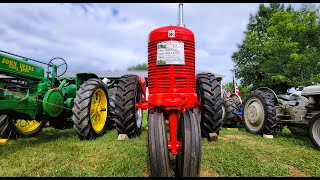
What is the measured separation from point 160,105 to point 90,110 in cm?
261

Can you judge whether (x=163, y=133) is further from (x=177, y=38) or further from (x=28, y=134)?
(x=28, y=134)

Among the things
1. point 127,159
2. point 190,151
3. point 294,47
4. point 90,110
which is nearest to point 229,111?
point 90,110

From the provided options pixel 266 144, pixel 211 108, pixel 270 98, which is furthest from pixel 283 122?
pixel 211 108

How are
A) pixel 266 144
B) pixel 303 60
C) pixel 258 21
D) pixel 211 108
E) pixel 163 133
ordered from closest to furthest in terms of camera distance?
1. pixel 163 133
2. pixel 211 108
3. pixel 266 144
4. pixel 303 60
5. pixel 258 21

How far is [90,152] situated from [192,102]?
6.62 ft

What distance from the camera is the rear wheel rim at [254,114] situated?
23.0ft

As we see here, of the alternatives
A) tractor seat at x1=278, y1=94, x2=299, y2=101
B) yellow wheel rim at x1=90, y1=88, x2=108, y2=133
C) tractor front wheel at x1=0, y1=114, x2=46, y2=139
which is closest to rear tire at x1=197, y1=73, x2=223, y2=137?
yellow wheel rim at x1=90, y1=88, x2=108, y2=133

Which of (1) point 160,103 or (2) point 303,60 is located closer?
(1) point 160,103

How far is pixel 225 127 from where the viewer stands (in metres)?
9.15

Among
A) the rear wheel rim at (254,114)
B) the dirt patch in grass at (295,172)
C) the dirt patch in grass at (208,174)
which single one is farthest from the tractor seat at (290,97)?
the dirt patch in grass at (208,174)

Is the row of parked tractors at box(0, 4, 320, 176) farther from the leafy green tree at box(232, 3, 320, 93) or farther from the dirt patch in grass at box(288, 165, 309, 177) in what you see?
the leafy green tree at box(232, 3, 320, 93)

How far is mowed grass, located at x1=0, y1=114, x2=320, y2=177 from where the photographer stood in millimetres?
3672

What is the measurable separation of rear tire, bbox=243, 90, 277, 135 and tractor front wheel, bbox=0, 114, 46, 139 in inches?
214

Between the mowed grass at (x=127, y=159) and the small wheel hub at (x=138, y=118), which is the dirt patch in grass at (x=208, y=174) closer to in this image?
the mowed grass at (x=127, y=159)
